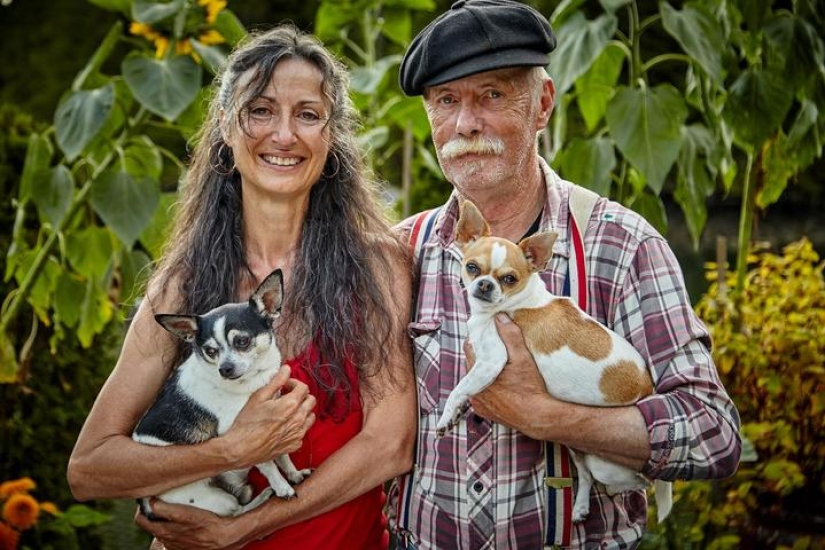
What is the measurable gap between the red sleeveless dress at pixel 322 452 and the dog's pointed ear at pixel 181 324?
0.98 feet

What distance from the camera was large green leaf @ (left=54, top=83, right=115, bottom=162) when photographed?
358cm

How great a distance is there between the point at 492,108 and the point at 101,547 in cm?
329

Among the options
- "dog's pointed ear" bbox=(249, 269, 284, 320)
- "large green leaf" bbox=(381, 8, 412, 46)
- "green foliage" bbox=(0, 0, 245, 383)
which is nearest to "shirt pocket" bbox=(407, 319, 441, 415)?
"dog's pointed ear" bbox=(249, 269, 284, 320)

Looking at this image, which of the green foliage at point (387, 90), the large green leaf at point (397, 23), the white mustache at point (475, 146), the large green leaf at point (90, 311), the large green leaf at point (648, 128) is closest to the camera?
the white mustache at point (475, 146)

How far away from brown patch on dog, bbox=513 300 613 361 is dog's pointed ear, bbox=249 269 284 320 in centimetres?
58

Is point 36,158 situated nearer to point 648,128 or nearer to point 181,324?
point 181,324

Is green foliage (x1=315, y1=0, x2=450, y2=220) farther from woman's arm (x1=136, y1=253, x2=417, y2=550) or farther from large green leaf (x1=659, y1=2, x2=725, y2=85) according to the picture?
woman's arm (x1=136, y1=253, x2=417, y2=550)

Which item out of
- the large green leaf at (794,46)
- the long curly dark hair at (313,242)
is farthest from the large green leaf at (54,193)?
the large green leaf at (794,46)

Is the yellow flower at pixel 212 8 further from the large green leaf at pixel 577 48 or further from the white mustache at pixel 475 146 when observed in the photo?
the white mustache at pixel 475 146

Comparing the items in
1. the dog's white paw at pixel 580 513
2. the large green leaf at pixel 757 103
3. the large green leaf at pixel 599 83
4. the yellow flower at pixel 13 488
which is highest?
the large green leaf at pixel 599 83

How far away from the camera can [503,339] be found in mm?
2230

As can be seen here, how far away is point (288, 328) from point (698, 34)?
6.64ft

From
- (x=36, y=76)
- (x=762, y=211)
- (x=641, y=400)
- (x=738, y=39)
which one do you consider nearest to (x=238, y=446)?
(x=641, y=400)

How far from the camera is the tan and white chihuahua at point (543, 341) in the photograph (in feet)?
7.09
